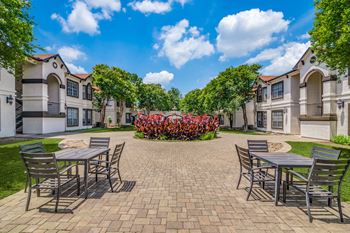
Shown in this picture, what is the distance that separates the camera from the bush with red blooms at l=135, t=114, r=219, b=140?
1588 cm

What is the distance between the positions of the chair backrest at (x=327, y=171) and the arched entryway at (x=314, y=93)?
60.0 ft

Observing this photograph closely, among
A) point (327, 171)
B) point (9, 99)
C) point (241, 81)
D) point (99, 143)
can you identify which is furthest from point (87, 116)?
point (327, 171)

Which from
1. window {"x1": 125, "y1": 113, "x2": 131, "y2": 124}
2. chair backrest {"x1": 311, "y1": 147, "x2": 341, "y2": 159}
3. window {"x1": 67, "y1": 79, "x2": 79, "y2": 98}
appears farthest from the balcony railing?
chair backrest {"x1": 311, "y1": 147, "x2": 341, "y2": 159}

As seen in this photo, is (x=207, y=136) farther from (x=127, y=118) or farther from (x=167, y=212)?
(x=127, y=118)

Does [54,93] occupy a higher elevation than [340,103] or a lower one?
higher

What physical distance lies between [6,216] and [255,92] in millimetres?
29242

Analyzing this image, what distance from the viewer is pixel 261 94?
26.9 m

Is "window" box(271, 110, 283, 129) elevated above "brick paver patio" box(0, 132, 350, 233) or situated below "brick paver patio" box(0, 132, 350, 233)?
above

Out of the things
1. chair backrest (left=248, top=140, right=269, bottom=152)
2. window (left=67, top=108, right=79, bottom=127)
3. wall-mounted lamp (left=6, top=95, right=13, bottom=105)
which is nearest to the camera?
chair backrest (left=248, top=140, right=269, bottom=152)

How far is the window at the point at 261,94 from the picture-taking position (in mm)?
26047

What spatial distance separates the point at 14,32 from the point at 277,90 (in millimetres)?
24602

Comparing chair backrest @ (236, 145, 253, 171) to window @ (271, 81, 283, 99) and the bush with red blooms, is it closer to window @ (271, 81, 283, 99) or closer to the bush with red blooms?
the bush with red blooms

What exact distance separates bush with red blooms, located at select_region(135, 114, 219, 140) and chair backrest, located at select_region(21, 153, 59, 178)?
11.9 m

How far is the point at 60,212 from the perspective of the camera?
3.98 m
